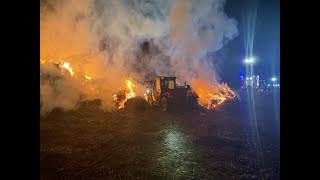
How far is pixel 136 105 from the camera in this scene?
640 inches

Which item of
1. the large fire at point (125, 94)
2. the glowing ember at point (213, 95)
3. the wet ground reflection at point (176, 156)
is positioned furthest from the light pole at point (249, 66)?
the wet ground reflection at point (176, 156)

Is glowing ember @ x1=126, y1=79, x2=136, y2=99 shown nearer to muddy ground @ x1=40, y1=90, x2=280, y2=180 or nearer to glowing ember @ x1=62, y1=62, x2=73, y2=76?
glowing ember @ x1=62, y1=62, x2=73, y2=76

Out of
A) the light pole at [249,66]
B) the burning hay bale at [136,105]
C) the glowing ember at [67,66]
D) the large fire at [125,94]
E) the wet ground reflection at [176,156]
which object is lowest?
the wet ground reflection at [176,156]

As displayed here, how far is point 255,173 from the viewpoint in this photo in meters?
6.06

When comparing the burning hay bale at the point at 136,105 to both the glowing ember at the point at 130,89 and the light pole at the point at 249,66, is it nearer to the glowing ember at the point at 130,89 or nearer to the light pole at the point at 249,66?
the glowing ember at the point at 130,89

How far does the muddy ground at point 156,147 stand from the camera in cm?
608

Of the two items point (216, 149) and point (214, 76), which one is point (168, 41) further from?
point (216, 149)

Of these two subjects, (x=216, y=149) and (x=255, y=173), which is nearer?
(x=255, y=173)

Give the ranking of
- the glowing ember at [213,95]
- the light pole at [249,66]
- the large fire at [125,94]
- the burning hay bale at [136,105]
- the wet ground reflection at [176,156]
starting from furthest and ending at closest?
the light pole at [249,66] < the glowing ember at [213,95] < the large fire at [125,94] < the burning hay bale at [136,105] < the wet ground reflection at [176,156]

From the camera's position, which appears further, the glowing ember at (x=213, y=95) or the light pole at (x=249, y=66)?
the light pole at (x=249, y=66)

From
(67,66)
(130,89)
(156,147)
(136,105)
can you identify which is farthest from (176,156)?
(67,66)

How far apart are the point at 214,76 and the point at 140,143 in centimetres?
1591

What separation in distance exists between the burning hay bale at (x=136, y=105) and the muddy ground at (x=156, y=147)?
7.96 ft
